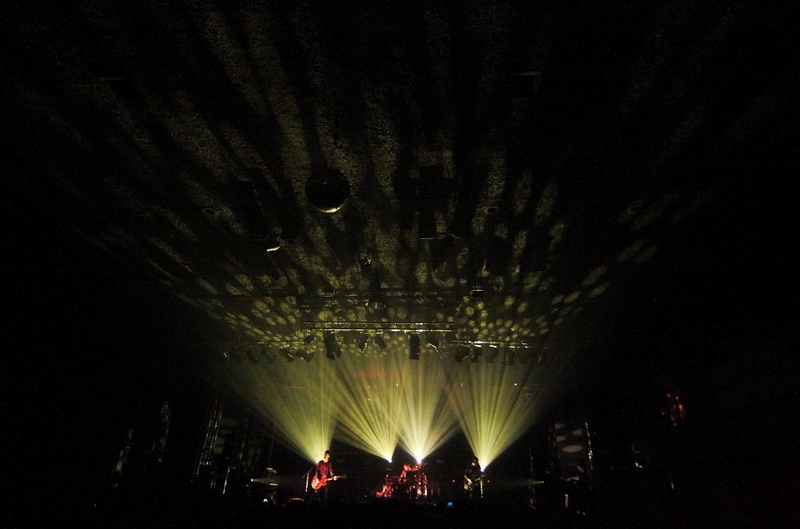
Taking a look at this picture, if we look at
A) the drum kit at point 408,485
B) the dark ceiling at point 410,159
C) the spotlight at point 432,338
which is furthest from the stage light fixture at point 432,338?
the drum kit at point 408,485

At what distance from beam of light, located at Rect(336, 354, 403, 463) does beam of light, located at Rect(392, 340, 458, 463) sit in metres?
0.28

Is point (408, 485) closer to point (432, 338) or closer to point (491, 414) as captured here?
point (491, 414)

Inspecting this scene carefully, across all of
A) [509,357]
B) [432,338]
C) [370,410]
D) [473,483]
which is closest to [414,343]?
[432,338]

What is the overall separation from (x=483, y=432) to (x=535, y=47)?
1110 centimetres

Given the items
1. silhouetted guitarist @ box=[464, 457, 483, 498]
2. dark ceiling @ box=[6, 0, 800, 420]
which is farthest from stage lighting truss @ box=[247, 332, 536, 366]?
silhouetted guitarist @ box=[464, 457, 483, 498]

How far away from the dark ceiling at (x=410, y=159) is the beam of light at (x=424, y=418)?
207 inches

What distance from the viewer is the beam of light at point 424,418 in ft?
36.8

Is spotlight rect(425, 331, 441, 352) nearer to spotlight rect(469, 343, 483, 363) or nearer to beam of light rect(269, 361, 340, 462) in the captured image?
spotlight rect(469, 343, 483, 363)

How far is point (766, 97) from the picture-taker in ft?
9.60

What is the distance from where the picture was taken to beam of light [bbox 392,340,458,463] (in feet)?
Result: 36.8

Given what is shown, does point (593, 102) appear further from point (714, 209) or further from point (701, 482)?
point (701, 482)

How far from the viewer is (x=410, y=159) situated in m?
3.63

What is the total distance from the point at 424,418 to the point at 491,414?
1.99 m

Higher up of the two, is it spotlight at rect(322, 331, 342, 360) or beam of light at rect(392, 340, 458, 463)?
spotlight at rect(322, 331, 342, 360)
